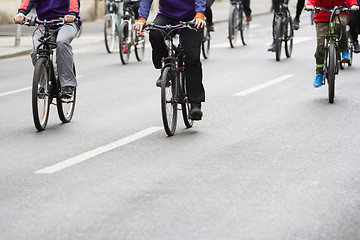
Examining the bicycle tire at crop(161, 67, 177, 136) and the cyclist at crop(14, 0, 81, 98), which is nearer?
the bicycle tire at crop(161, 67, 177, 136)

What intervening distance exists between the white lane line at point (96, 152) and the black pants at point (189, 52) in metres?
0.64

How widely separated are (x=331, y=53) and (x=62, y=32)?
3.45 meters

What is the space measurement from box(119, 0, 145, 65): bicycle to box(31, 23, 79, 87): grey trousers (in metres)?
7.00

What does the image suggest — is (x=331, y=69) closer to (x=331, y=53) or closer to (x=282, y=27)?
(x=331, y=53)

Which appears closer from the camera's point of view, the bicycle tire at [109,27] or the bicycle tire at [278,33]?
the bicycle tire at [278,33]

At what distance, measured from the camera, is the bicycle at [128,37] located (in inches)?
674

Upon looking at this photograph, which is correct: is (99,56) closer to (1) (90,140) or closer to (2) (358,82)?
(2) (358,82)

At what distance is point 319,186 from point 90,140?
9.56 ft

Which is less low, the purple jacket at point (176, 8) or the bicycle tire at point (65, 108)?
the purple jacket at point (176, 8)

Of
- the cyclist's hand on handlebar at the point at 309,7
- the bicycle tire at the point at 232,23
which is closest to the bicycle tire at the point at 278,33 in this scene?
the bicycle tire at the point at 232,23

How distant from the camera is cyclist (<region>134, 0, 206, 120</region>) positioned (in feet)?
29.4

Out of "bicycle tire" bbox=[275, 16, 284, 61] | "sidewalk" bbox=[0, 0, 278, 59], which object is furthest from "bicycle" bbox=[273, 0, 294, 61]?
"sidewalk" bbox=[0, 0, 278, 59]

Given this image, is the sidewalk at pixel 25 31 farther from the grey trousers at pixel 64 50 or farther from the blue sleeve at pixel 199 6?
the blue sleeve at pixel 199 6

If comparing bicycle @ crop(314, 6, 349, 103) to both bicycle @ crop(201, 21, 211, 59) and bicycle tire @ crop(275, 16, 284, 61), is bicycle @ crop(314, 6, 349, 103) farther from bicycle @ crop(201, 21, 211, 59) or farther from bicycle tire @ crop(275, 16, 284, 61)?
bicycle @ crop(201, 21, 211, 59)
